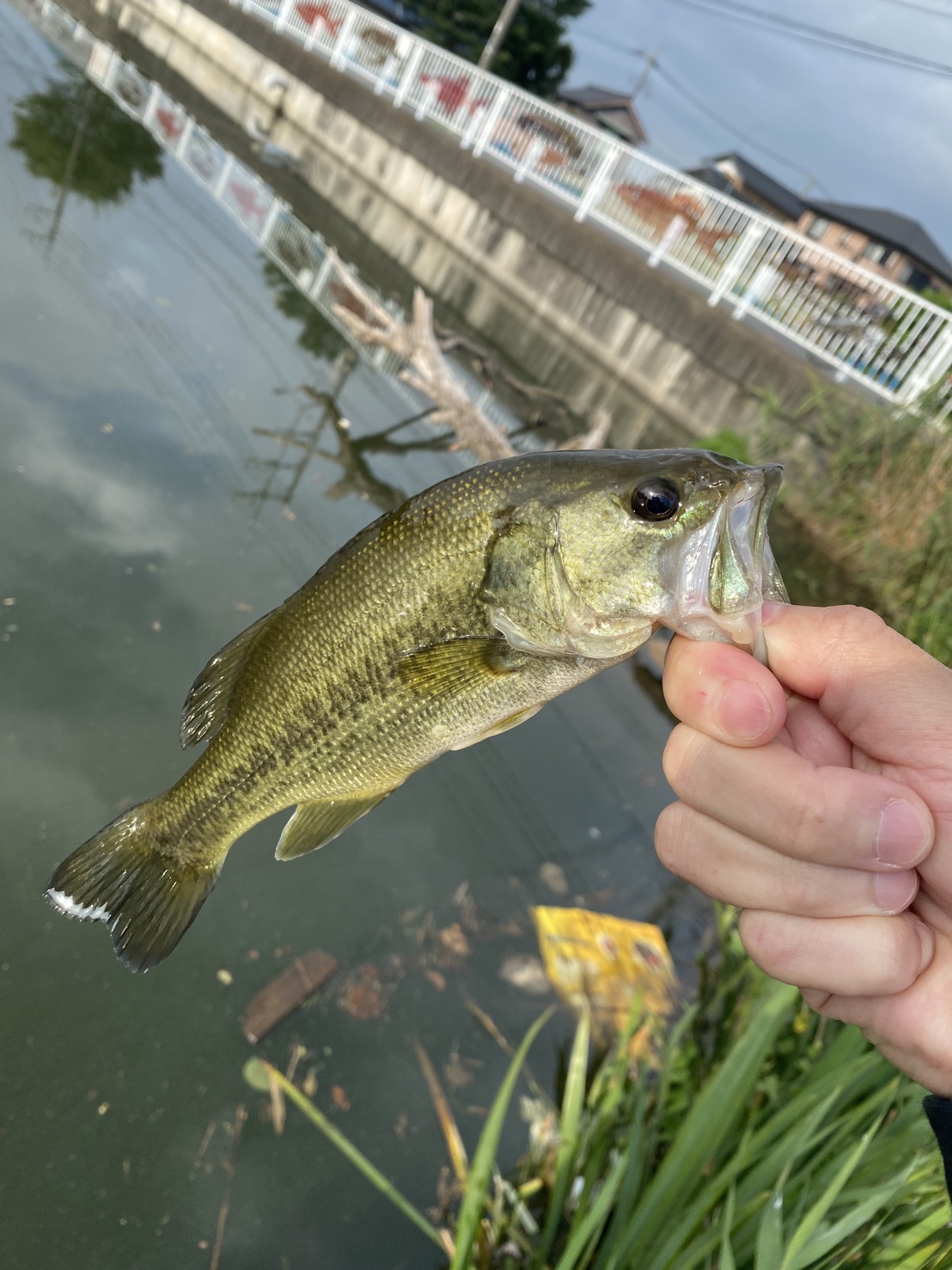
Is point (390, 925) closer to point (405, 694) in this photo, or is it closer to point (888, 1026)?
point (405, 694)

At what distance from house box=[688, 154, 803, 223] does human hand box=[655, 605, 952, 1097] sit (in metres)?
75.9

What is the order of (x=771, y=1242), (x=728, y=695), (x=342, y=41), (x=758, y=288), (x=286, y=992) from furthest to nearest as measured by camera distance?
(x=342, y=41) → (x=758, y=288) → (x=286, y=992) → (x=771, y=1242) → (x=728, y=695)

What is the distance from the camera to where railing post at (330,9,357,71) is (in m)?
20.2

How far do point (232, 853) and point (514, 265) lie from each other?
15197 mm

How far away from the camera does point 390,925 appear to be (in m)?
3.93

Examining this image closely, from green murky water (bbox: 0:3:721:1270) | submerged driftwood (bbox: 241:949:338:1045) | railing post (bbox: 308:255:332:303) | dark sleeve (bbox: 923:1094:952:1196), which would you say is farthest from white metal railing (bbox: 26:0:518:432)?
dark sleeve (bbox: 923:1094:952:1196)

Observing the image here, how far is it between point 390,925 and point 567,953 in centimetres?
94

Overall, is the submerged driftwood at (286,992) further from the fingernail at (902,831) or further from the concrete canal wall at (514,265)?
the concrete canal wall at (514,265)

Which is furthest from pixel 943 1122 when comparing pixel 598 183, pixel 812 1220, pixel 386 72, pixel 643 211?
pixel 386 72

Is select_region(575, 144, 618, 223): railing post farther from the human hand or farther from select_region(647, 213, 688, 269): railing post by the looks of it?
the human hand

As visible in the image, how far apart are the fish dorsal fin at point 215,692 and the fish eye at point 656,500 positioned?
3.09 feet

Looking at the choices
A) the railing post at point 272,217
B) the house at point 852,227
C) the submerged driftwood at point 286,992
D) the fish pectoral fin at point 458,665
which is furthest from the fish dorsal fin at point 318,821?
the house at point 852,227

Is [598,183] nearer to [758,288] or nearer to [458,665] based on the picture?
[758,288]

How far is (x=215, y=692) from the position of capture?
2.08 metres
